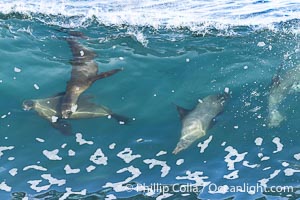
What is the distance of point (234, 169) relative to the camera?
6.74 m

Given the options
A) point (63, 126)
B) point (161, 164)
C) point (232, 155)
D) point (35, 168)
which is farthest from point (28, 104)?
point (232, 155)

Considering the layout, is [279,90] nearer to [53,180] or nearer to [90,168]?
[90,168]

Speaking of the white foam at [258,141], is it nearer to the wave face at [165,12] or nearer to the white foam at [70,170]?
the white foam at [70,170]

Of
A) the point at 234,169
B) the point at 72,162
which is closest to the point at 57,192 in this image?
the point at 72,162

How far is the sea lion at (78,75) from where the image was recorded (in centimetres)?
760

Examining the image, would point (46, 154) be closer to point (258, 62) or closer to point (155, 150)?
point (155, 150)

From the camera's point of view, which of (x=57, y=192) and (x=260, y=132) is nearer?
(x=57, y=192)

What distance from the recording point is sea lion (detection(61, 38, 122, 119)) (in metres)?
7.60

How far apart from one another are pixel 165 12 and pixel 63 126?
16.4 ft

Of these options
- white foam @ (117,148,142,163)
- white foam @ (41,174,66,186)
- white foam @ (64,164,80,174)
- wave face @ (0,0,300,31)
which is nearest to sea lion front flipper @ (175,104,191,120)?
white foam @ (117,148,142,163)

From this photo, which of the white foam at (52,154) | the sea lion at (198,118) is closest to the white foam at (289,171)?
the sea lion at (198,118)

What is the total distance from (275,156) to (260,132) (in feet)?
1.63

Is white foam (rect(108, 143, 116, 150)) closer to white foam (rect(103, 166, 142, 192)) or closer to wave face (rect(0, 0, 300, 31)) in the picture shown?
white foam (rect(103, 166, 142, 192))

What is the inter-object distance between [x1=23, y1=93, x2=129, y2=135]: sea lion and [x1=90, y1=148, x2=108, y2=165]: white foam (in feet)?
1.66
